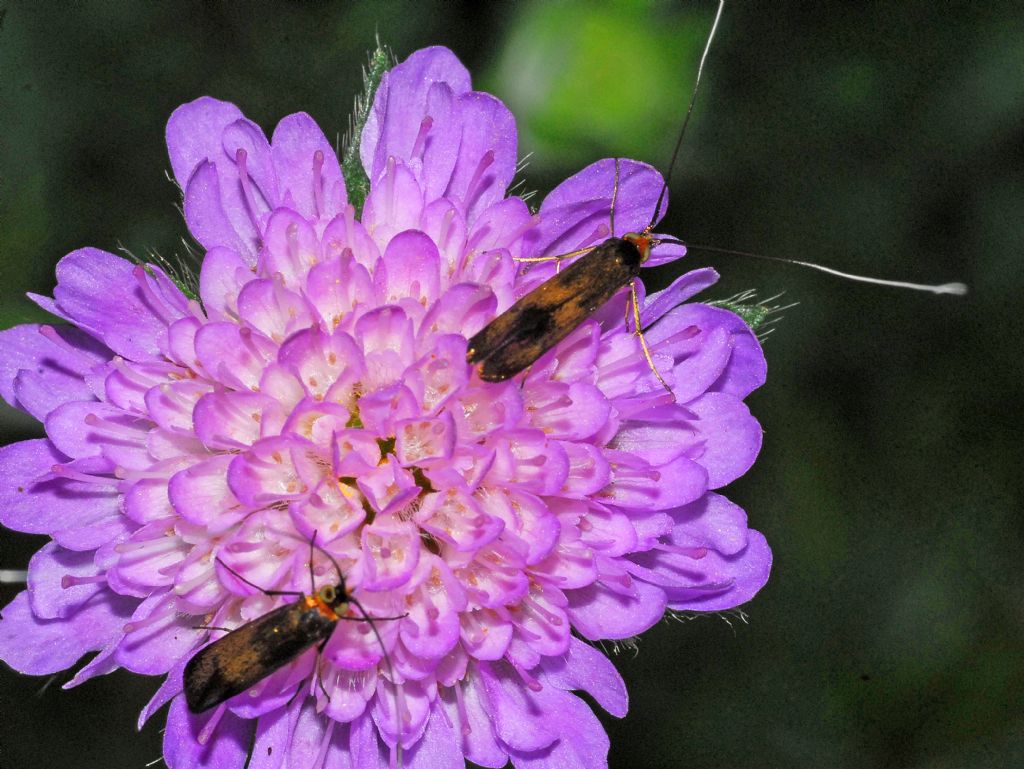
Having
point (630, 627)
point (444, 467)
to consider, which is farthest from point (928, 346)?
point (444, 467)

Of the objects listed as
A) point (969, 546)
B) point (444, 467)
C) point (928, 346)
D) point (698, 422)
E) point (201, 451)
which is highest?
point (201, 451)

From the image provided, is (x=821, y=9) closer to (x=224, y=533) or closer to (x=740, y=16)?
(x=740, y=16)

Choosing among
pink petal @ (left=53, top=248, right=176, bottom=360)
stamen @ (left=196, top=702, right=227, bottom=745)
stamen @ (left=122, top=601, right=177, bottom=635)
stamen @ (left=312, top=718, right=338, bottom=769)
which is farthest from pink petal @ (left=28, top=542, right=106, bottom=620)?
stamen @ (left=312, top=718, right=338, bottom=769)

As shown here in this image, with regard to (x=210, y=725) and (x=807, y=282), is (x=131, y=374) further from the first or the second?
(x=807, y=282)

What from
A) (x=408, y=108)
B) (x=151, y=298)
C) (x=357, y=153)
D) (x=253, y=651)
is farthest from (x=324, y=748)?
(x=408, y=108)

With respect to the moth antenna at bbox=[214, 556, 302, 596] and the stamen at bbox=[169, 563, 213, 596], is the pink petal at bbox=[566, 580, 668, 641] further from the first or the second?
the stamen at bbox=[169, 563, 213, 596]

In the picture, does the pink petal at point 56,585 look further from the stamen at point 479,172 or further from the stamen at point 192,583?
the stamen at point 479,172
